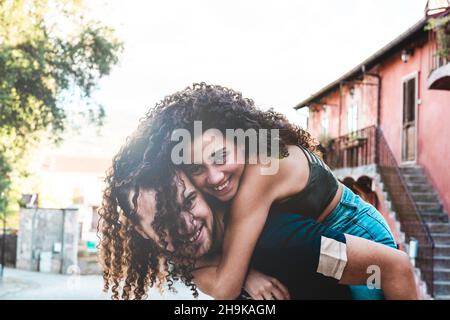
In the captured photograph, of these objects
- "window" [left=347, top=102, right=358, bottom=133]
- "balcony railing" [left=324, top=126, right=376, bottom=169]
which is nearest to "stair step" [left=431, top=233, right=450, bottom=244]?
"balcony railing" [left=324, top=126, right=376, bottom=169]

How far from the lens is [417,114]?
5.35m

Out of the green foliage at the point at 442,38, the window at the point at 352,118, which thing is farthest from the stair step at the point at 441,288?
the green foliage at the point at 442,38

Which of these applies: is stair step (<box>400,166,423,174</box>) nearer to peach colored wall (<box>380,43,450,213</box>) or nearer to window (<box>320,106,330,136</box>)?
peach colored wall (<box>380,43,450,213</box>)

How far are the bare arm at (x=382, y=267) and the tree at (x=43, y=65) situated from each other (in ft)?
9.51

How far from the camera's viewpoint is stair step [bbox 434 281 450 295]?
184 inches

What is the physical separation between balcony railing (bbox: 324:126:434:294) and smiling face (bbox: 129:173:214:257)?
209cm

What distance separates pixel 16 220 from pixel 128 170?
481cm

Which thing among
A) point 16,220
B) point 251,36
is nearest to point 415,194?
point 251,36

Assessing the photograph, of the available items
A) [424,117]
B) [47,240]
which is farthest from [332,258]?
[47,240]

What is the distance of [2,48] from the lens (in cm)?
568

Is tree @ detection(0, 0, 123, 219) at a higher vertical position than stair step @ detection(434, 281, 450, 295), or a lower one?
higher
